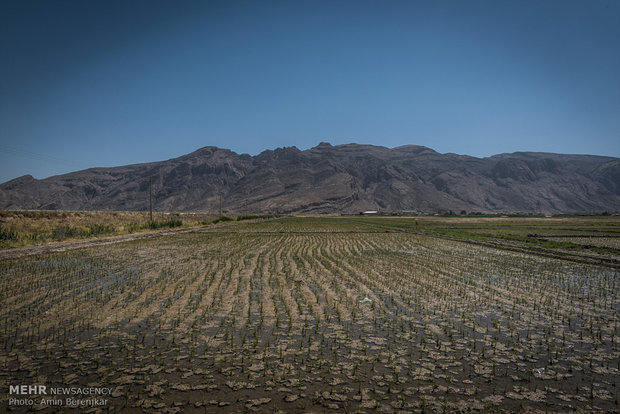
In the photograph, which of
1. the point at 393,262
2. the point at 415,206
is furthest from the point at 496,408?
the point at 415,206

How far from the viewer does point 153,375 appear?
537 centimetres

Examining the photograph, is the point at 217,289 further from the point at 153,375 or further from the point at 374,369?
the point at 374,369

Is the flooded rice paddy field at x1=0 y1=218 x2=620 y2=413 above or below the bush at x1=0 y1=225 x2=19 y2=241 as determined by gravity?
below

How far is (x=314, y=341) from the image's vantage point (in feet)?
22.6

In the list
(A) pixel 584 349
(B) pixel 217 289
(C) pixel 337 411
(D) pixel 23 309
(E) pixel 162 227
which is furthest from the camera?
(E) pixel 162 227

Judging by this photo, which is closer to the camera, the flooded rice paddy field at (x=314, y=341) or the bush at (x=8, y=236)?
the flooded rice paddy field at (x=314, y=341)

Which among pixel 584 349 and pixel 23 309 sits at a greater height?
pixel 23 309

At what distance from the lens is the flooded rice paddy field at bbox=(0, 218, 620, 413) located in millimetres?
4914

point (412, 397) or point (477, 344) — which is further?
point (477, 344)

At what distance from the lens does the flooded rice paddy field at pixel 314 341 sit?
4914 mm

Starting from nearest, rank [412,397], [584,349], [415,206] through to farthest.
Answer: [412,397] → [584,349] → [415,206]

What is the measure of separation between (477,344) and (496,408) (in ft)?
7.76

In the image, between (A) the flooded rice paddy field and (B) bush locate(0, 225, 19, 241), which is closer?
(A) the flooded rice paddy field

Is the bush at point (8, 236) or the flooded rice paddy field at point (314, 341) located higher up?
the bush at point (8, 236)
